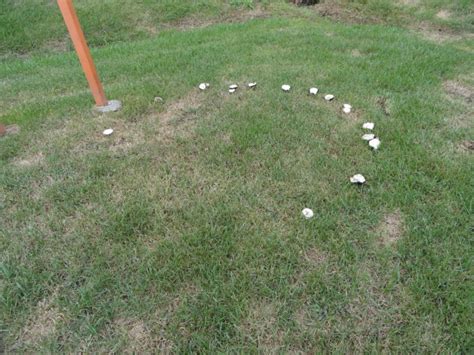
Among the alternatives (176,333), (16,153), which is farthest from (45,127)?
(176,333)

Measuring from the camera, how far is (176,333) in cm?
162

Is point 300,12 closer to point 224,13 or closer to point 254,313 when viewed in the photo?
point 224,13

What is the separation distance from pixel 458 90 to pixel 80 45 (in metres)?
3.99

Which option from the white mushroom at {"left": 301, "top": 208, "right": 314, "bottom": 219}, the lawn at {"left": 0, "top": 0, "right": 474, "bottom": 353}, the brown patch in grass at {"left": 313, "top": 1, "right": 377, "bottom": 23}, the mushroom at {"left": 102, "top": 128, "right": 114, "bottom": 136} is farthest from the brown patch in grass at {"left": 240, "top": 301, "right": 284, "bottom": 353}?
the brown patch in grass at {"left": 313, "top": 1, "right": 377, "bottom": 23}

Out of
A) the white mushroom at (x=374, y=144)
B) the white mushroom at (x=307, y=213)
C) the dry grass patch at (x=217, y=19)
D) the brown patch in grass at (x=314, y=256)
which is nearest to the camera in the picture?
the brown patch in grass at (x=314, y=256)

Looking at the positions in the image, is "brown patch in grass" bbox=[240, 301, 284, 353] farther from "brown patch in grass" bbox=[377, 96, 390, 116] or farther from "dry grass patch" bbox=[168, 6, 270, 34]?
"dry grass patch" bbox=[168, 6, 270, 34]

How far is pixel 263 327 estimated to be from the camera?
5.40 ft

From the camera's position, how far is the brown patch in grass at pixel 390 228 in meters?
2.05

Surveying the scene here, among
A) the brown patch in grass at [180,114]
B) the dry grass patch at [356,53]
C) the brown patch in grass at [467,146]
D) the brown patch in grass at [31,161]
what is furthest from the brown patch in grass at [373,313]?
the dry grass patch at [356,53]

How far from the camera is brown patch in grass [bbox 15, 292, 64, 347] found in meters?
1.62

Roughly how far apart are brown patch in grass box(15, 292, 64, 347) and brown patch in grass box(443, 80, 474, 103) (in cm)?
399

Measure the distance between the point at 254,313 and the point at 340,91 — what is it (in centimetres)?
268

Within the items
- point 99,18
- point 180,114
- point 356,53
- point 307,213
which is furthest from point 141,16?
point 307,213

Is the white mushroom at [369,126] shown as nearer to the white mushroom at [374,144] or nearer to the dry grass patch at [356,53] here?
the white mushroom at [374,144]
